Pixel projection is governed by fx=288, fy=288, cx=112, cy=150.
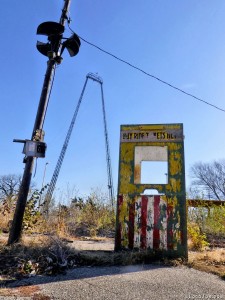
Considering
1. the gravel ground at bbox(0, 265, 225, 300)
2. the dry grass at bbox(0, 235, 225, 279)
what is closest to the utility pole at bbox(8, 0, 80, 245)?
the dry grass at bbox(0, 235, 225, 279)

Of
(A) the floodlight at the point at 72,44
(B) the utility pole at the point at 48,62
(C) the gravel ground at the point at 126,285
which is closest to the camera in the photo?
(C) the gravel ground at the point at 126,285

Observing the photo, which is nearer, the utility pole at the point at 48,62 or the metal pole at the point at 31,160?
the metal pole at the point at 31,160

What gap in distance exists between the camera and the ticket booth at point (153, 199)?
→ 423cm

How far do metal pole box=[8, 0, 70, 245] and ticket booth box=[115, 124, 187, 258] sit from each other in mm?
1652

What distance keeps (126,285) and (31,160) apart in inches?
124

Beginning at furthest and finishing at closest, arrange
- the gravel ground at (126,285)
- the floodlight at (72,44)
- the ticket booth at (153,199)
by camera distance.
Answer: the floodlight at (72,44)
the ticket booth at (153,199)
the gravel ground at (126,285)

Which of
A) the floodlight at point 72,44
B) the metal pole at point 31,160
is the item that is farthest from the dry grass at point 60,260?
the floodlight at point 72,44

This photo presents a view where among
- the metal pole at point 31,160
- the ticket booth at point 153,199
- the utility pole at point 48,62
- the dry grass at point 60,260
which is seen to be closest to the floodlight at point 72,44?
the utility pole at point 48,62

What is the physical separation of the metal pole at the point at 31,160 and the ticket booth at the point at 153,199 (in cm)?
165

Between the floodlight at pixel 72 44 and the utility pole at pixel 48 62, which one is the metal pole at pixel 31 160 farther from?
the floodlight at pixel 72 44

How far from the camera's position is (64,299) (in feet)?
7.46

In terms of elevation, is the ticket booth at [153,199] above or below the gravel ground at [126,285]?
above

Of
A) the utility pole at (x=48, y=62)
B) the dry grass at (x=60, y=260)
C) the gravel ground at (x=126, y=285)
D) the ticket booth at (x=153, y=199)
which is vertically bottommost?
the gravel ground at (x=126, y=285)

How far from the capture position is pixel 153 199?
175 inches
